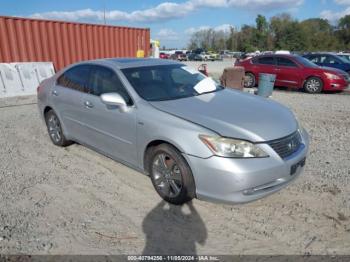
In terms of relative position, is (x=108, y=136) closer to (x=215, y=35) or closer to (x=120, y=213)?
(x=120, y=213)

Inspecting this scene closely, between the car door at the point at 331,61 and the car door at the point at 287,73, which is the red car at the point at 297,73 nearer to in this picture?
the car door at the point at 287,73

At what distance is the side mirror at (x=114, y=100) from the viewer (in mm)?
3541

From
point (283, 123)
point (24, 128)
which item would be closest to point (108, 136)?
point (283, 123)

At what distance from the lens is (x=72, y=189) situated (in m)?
3.79

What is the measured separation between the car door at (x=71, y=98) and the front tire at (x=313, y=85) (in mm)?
9102

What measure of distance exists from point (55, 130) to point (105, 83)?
178 centimetres

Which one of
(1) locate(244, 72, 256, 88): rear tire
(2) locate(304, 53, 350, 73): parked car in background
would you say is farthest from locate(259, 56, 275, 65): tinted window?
(2) locate(304, 53, 350, 73): parked car in background

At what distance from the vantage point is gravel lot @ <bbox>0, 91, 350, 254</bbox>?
8.89 ft

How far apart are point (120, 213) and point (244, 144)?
4.92ft

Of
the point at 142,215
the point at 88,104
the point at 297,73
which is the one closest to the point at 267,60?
A: the point at 297,73

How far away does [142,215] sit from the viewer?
3.19 meters

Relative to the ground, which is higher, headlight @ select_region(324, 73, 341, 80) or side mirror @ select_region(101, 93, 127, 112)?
side mirror @ select_region(101, 93, 127, 112)

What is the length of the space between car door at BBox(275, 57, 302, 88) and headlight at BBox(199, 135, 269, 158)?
31.0ft

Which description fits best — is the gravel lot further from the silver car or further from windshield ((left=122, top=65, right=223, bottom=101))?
windshield ((left=122, top=65, right=223, bottom=101))
